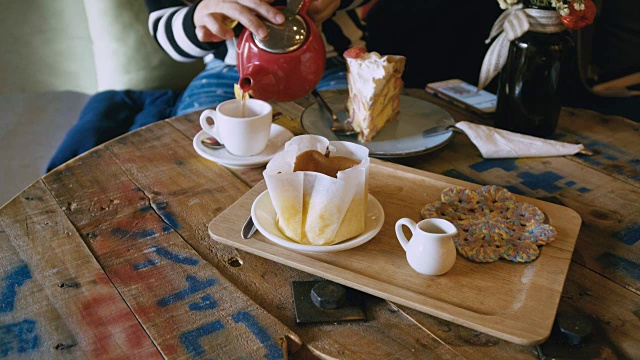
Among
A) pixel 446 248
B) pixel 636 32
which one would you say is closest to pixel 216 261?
pixel 446 248

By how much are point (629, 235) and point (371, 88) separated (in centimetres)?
54

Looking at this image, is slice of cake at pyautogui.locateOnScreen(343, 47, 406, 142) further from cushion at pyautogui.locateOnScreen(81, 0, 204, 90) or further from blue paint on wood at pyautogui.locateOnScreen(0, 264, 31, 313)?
cushion at pyautogui.locateOnScreen(81, 0, 204, 90)

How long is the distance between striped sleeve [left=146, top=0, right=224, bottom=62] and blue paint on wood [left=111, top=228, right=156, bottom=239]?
742 mm

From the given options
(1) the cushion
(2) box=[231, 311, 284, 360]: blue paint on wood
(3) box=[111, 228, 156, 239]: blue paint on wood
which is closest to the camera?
(2) box=[231, 311, 284, 360]: blue paint on wood

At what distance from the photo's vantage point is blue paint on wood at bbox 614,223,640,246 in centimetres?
88

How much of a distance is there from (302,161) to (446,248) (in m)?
0.24

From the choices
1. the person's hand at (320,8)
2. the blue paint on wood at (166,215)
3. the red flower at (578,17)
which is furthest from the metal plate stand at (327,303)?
the person's hand at (320,8)

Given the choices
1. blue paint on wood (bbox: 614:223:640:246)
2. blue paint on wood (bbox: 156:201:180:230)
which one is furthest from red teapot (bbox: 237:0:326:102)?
blue paint on wood (bbox: 614:223:640:246)

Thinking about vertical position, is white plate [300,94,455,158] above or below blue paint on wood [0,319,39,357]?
above

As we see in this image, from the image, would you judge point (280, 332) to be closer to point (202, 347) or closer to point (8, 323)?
point (202, 347)

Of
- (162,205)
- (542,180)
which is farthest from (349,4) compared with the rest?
(162,205)

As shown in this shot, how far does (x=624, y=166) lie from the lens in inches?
44.1

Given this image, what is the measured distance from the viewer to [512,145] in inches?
44.9

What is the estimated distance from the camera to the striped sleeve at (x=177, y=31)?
1470 mm
